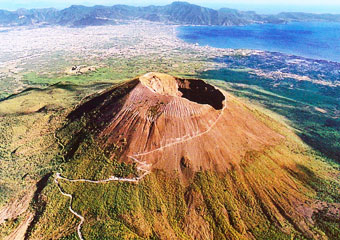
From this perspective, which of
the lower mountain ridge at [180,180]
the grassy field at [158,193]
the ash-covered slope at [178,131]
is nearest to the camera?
the grassy field at [158,193]

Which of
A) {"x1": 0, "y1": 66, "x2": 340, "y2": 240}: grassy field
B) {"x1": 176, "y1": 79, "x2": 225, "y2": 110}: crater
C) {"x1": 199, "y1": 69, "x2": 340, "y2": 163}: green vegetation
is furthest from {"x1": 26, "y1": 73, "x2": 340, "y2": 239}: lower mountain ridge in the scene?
{"x1": 199, "y1": 69, "x2": 340, "y2": 163}: green vegetation

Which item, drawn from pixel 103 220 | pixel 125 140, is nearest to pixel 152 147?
→ pixel 125 140

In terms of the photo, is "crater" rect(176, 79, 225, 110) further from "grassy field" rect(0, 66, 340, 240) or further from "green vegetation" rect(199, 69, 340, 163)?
"green vegetation" rect(199, 69, 340, 163)

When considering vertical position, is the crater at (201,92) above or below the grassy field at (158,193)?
above

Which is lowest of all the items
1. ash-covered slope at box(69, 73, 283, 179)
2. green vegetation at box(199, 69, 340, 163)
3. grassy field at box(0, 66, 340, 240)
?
green vegetation at box(199, 69, 340, 163)

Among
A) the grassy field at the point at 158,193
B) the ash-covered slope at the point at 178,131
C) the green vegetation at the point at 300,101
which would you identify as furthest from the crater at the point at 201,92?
the green vegetation at the point at 300,101

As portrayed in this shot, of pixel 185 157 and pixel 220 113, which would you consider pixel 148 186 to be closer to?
pixel 185 157

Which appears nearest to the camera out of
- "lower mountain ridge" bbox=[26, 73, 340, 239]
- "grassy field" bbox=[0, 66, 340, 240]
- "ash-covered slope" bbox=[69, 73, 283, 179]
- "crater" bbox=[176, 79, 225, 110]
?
"grassy field" bbox=[0, 66, 340, 240]

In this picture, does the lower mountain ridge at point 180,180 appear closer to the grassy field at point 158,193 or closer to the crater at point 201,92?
the grassy field at point 158,193
